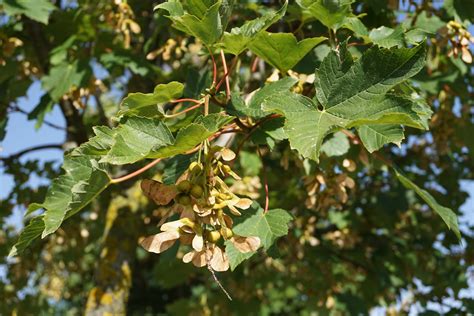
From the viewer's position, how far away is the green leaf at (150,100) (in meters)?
1.44

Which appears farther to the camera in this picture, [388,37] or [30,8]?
[30,8]

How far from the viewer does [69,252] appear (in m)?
4.49

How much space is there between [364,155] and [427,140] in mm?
2512

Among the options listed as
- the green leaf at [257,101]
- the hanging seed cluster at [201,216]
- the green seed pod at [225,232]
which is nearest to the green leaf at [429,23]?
the green leaf at [257,101]

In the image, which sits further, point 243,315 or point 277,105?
point 243,315

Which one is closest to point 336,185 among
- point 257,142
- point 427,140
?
point 257,142

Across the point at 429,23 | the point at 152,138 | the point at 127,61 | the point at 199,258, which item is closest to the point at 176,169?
A: the point at 152,138

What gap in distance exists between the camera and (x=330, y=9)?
164 centimetres

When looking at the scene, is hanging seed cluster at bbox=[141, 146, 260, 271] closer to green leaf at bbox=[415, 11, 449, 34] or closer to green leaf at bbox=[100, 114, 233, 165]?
green leaf at bbox=[100, 114, 233, 165]

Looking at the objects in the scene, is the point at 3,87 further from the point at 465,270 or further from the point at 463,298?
the point at 465,270

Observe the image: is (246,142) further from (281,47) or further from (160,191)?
(160,191)

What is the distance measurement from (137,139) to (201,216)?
0.24m

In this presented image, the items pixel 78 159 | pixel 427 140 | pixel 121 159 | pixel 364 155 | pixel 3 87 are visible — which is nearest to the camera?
pixel 121 159

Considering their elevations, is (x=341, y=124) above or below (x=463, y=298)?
above
